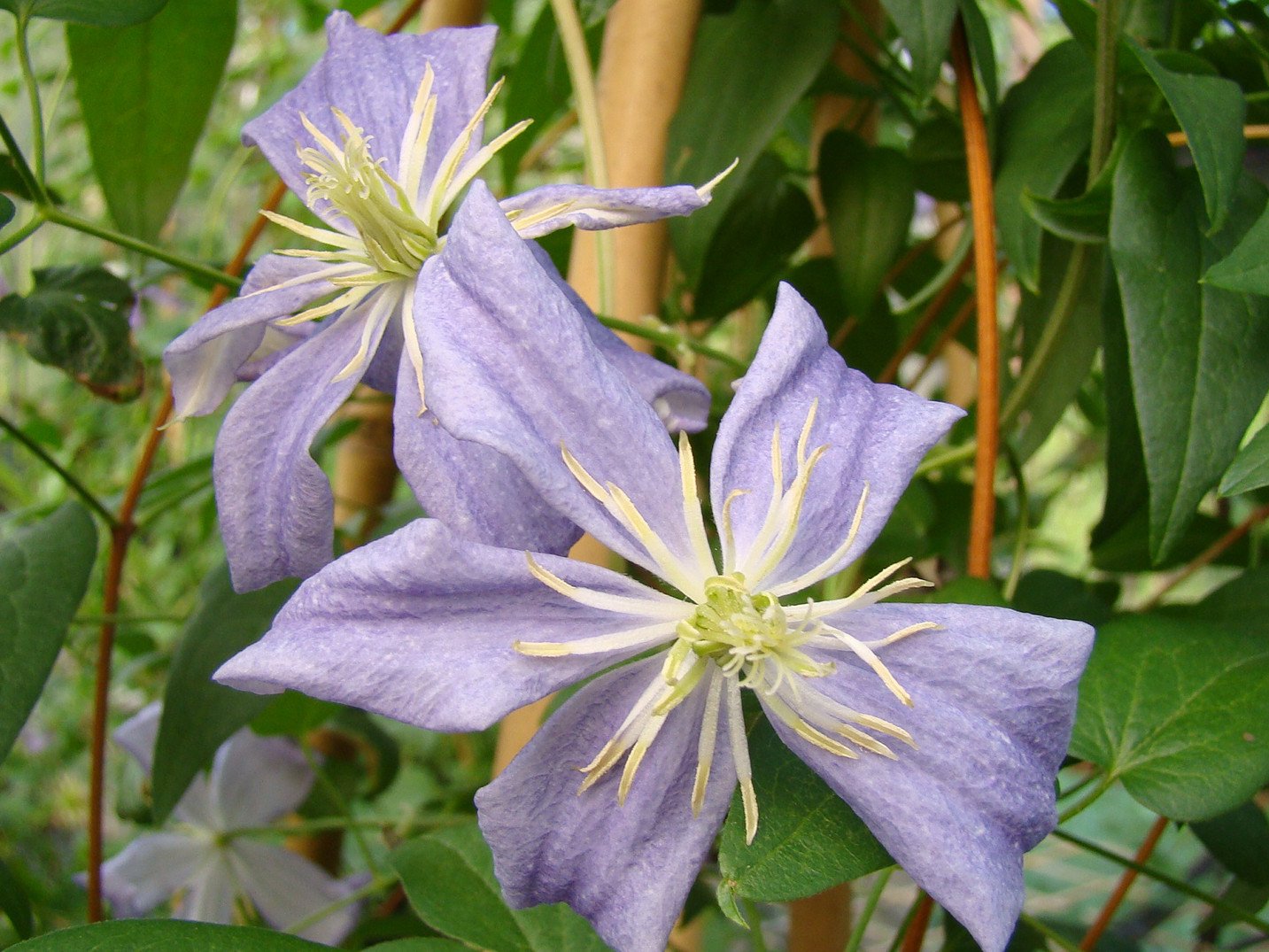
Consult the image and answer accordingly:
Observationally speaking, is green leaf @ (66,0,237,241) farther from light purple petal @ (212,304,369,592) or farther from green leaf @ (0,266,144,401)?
light purple petal @ (212,304,369,592)

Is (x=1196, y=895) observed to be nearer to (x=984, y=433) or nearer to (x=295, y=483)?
(x=984, y=433)

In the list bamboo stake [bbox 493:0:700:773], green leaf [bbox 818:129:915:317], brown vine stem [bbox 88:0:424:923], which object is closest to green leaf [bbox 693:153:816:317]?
green leaf [bbox 818:129:915:317]

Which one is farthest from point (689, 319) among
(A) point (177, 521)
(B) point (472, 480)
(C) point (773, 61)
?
(A) point (177, 521)

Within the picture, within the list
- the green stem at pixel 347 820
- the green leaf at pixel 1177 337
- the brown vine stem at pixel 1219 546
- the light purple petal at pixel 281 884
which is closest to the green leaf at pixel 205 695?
the green stem at pixel 347 820

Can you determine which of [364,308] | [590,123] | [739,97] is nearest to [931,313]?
[739,97]

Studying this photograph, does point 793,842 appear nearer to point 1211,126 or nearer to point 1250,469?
point 1250,469

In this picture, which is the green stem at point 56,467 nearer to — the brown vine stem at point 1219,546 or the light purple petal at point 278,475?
the light purple petal at point 278,475
